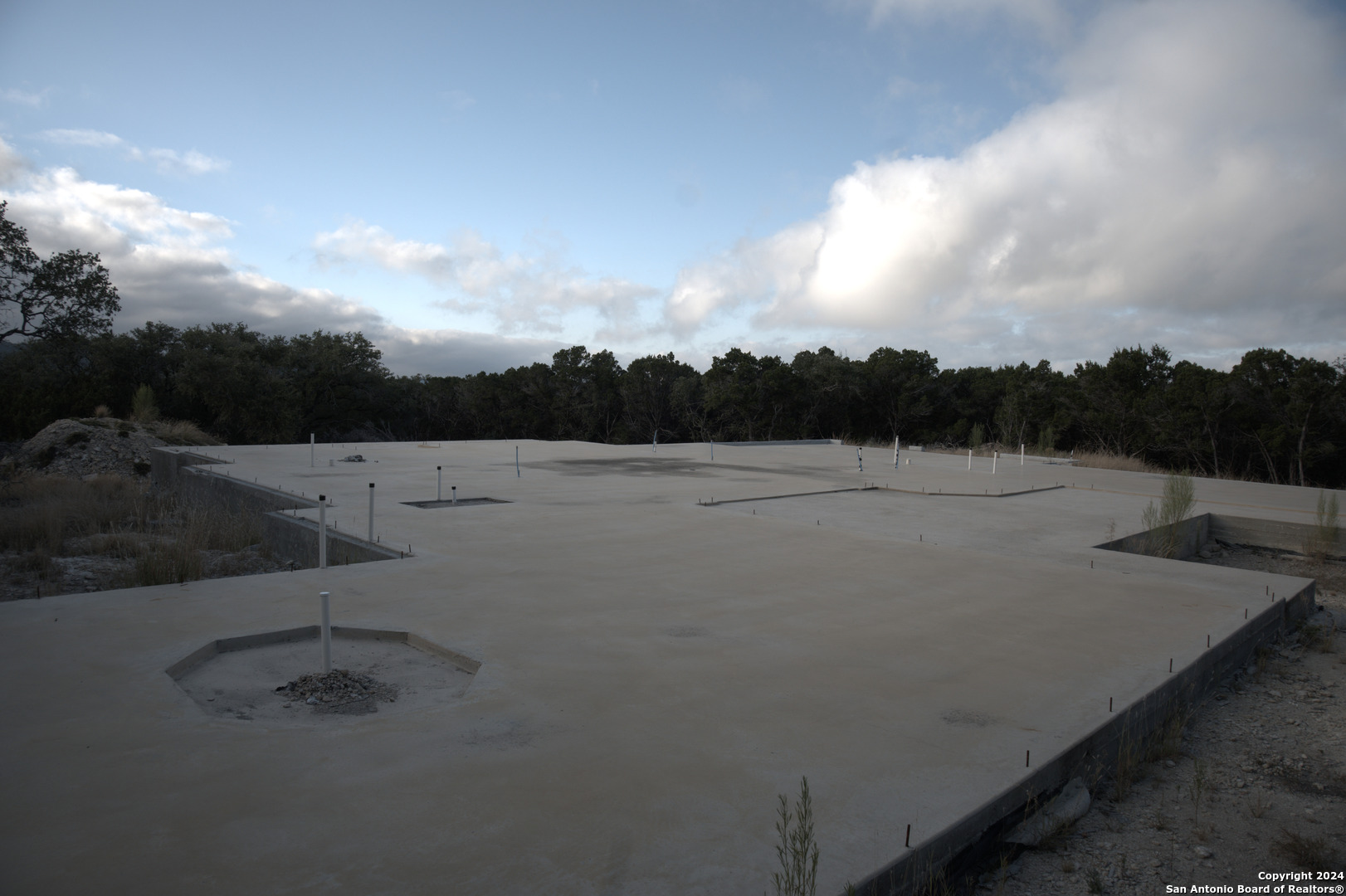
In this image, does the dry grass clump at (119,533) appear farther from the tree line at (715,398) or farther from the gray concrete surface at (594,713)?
the tree line at (715,398)

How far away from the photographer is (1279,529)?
10695mm

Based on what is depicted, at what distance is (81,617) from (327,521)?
3966 mm

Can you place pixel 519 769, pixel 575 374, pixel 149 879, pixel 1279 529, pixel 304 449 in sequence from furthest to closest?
pixel 575 374 → pixel 304 449 → pixel 1279 529 → pixel 519 769 → pixel 149 879

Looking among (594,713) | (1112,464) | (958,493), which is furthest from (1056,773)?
(1112,464)

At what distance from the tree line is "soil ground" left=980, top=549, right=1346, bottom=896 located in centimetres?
2158

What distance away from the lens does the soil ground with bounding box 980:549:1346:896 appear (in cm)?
296

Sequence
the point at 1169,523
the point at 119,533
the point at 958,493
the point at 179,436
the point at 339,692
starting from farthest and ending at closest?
1. the point at 179,436
2. the point at 958,493
3. the point at 119,533
4. the point at 1169,523
5. the point at 339,692

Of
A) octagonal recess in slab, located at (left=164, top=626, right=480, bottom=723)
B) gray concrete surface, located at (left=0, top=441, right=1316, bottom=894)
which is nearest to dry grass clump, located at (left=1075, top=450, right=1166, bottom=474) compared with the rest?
gray concrete surface, located at (left=0, top=441, right=1316, bottom=894)

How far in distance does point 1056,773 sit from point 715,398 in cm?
3415

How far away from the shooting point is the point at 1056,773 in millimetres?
3270

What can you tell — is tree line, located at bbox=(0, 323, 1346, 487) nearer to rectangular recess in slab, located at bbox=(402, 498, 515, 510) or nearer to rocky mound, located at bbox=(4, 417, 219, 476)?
rocky mound, located at bbox=(4, 417, 219, 476)

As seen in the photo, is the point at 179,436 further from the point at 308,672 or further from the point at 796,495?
the point at 308,672

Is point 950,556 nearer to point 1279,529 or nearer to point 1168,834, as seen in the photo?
point 1168,834

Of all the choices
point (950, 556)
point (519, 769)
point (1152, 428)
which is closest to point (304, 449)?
point (950, 556)
